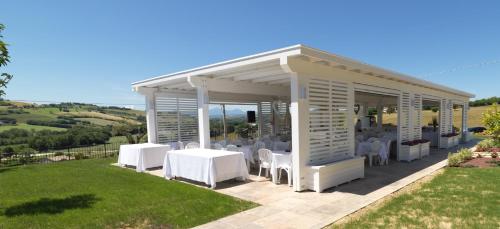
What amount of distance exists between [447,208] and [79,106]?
25359 millimetres

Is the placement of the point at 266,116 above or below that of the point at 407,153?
above

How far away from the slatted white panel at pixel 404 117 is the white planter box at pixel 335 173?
399 centimetres

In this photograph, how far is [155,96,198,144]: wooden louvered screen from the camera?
10.8 metres

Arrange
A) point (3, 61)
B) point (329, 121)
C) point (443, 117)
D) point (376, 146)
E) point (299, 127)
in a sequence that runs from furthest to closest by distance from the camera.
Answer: point (443, 117) < point (376, 146) < point (329, 121) < point (299, 127) < point (3, 61)

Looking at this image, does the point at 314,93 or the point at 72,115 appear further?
the point at 72,115

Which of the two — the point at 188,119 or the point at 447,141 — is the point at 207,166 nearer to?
the point at 188,119

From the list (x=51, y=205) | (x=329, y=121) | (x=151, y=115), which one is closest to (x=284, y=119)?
(x=151, y=115)

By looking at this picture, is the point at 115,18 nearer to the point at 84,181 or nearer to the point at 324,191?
the point at 84,181

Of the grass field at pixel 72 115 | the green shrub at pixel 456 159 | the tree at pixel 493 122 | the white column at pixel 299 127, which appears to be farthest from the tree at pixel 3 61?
the grass field at pixel 72 115

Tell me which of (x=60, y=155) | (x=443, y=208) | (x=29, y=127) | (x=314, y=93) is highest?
(x=314, y=93)

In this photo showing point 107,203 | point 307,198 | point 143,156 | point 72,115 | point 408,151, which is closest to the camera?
point 107,203

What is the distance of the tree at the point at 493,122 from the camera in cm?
796

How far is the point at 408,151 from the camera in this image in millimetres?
9531

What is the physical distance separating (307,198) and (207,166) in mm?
2410
